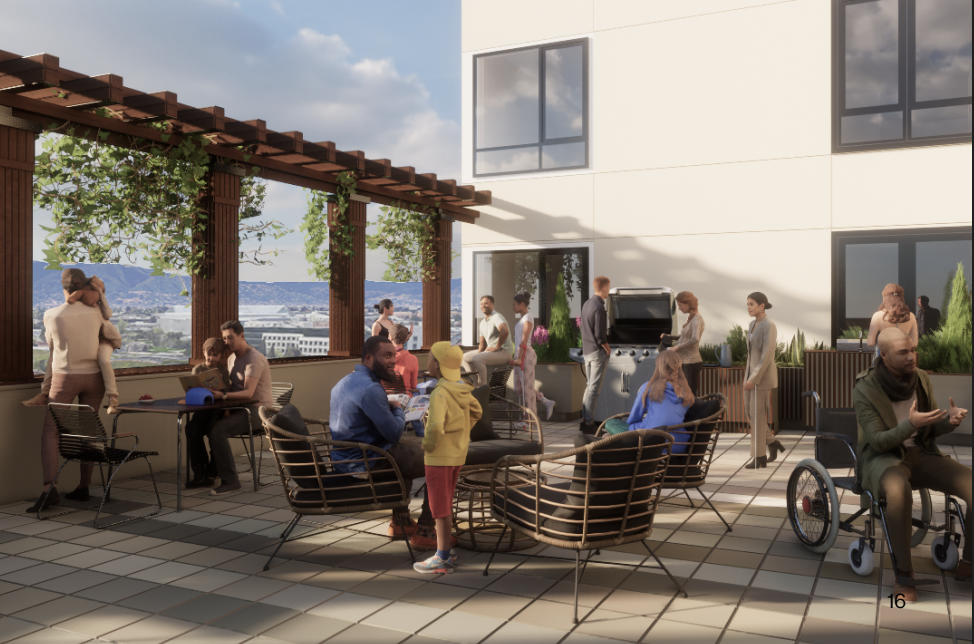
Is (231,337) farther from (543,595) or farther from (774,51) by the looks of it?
(774,51)

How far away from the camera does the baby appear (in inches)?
221

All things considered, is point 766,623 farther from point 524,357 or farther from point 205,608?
point 524,357

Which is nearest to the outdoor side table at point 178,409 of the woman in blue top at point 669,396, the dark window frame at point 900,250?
the woman in blue top at point 669,396

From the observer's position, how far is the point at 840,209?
987 cm

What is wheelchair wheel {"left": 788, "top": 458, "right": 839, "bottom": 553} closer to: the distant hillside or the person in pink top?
the person in pink top

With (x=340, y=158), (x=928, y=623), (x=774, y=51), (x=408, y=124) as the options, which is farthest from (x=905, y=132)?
(x=408, y=124)

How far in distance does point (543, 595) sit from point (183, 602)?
170cm

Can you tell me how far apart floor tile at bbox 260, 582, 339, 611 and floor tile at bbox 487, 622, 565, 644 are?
923 millimetres

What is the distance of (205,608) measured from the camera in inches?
136

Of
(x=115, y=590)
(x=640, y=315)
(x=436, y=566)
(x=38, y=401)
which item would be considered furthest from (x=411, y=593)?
(x=640, y=315)

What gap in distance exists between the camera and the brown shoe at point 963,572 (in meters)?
3.72

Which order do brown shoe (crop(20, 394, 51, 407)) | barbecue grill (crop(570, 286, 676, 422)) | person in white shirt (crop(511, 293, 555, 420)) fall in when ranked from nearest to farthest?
brown shoe (crop(20, 394, 51, 407)) < person in white shirt (crop(511, 293, 555, 420)) < barbecue grill (crop(570, 286, 676, 422))

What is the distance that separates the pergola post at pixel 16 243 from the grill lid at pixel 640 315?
6.50 metres

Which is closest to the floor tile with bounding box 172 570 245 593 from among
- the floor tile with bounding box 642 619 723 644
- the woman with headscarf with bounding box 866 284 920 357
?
the floor tile with bounding box 642 619 723 644
